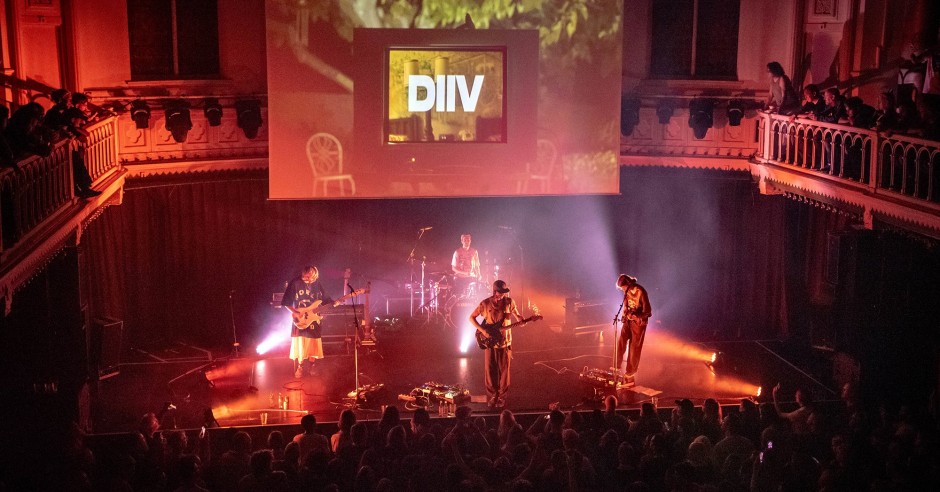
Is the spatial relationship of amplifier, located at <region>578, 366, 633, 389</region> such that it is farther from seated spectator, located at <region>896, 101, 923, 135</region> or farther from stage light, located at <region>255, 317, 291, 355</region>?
stage light, located at <region>255, 317, 291, 355</region>

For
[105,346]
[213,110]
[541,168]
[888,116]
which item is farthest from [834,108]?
[105,346]

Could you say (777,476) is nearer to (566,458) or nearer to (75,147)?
(566,458)

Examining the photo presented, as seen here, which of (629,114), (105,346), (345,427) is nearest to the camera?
(345,427)

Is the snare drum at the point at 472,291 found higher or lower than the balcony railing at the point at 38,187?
lower

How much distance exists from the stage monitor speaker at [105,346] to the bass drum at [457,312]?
4688 millimetres

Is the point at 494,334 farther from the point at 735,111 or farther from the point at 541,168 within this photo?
the point at 735,111

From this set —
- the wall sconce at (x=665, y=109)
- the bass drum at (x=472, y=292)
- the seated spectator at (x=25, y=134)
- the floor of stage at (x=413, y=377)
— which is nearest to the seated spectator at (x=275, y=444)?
the floor of stage at (x=413, y=377)

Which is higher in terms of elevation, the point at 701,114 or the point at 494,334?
the point at 701,114

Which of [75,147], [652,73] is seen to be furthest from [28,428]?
[652,73]

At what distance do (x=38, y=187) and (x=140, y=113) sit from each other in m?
5.08

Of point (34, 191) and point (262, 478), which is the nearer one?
point (262, 478)

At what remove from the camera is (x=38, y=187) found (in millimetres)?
9633

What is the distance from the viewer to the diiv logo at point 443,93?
14.6 m

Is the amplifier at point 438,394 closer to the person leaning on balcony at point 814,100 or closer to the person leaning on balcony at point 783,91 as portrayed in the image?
the person leaning on balcony at point 814,100
